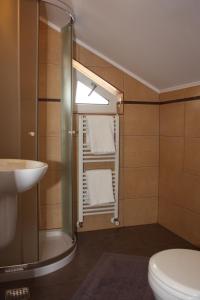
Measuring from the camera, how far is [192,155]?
262 centimetres

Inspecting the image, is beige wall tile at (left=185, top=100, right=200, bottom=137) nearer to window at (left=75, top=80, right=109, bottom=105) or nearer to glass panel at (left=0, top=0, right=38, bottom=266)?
window at (left=75, top=80, right=109, bottom=105)

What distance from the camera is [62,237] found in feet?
8.82

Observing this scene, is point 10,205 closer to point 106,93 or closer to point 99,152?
point 99,152

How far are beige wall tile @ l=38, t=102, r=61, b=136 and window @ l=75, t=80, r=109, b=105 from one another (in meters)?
0.26

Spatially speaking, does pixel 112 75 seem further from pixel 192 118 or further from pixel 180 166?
pixel 180 166

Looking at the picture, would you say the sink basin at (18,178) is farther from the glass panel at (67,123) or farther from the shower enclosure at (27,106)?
the glass panel at (67,123)

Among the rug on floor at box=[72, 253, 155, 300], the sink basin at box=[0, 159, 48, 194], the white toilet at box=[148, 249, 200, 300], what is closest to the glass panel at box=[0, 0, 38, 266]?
the sink basin at box=[0, 159, 48, 194]

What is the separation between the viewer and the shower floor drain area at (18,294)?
70.6 inches

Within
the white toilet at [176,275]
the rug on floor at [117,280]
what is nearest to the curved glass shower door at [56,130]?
the rug on floor at [117,280]

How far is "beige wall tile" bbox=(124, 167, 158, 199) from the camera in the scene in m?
3.11

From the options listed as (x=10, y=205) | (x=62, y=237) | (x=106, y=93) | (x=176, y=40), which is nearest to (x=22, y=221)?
(x=10, y=205)

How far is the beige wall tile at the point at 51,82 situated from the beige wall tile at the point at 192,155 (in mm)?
1344

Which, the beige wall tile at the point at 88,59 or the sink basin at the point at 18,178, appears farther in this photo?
the beige wall tile at the point at 88,59

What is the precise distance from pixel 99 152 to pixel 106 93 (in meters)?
0.66
